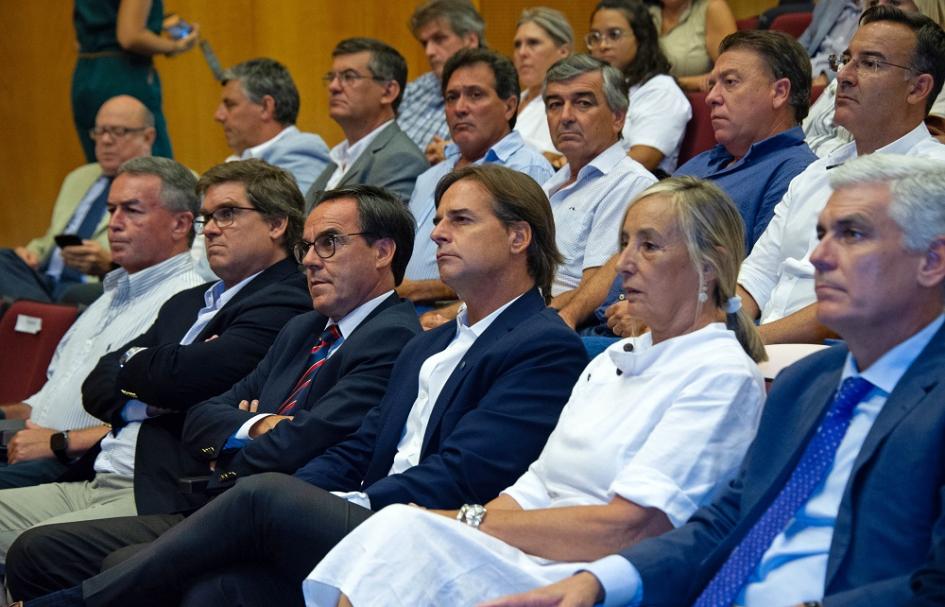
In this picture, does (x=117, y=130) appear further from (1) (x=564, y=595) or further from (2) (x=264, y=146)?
(1) (x=564, y=595)

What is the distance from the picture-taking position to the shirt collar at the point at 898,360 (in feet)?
6.55

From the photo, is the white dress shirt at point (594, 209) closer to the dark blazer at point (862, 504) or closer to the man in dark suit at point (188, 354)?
the man in dark suit at point (188, 354)

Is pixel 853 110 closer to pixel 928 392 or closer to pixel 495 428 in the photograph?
pixel 495 428

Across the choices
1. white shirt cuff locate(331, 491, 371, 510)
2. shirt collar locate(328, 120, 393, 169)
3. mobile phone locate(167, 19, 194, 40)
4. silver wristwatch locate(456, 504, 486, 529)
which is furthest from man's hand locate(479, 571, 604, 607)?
mobile phone locate(167, 19, 194, 40)

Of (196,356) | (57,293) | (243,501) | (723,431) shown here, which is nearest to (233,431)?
(196,356)

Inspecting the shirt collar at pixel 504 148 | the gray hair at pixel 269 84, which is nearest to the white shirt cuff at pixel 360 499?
the shirt collar at pixel 504 148

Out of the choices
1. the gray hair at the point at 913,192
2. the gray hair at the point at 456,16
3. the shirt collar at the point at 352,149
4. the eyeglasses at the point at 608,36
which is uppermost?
the gray hair at the point at 456,16

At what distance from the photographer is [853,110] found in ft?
10.6

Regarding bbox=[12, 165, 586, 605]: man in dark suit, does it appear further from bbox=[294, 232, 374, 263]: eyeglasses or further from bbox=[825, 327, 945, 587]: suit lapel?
bbox=[825, 327, 945, 587]: suit lapel

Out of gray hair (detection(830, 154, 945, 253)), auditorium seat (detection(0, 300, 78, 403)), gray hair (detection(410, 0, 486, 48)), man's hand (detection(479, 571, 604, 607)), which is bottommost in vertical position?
auditorium seat (detection(0, 300, 78, 403))

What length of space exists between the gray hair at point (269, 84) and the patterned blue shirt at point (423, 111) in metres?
0.47

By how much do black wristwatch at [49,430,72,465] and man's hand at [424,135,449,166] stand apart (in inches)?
72.8

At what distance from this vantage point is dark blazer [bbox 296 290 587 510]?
264cm

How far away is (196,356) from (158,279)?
83cm
